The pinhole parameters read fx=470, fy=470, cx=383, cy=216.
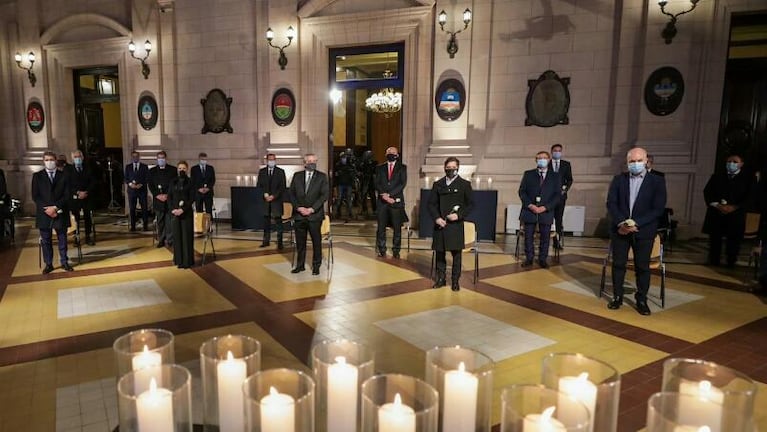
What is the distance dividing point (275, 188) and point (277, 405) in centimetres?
870

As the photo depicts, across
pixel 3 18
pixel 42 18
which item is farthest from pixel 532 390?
pixel 3 18

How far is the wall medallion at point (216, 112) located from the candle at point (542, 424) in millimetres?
13274

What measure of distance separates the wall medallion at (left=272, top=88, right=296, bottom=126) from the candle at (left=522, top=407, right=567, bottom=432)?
477 inches

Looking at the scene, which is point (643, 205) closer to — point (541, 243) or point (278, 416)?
point (541, 243)

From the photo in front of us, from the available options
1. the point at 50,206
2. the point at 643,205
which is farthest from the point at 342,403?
the point at 50,206

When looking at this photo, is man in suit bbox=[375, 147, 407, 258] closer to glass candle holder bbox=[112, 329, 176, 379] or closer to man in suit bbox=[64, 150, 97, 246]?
man in suit bbox=[64, 150, 97, 246]

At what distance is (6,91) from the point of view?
15.5 meters

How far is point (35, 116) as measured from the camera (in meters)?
15.2

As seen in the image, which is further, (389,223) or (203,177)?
(203,177)

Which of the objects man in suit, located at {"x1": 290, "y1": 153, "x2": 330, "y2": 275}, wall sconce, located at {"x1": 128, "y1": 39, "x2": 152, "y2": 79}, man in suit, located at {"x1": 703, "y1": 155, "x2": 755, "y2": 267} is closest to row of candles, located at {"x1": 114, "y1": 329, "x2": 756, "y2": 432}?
man in suit, located at {"x1": 290, "y1": 153, "x2": 330, "y2": 275}

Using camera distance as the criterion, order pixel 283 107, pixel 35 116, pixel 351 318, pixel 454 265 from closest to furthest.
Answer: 1. pixel 351 318
2. pixel 454 265
3. pixel 283 107
4. pixel 35 116

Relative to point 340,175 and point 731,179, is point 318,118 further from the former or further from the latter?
point 731,179

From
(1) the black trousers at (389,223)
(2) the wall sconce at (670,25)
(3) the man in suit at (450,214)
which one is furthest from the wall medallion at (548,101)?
(3) the man in suit at (450,214)

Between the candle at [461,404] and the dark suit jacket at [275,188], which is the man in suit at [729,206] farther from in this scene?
the candle at [461,404]
